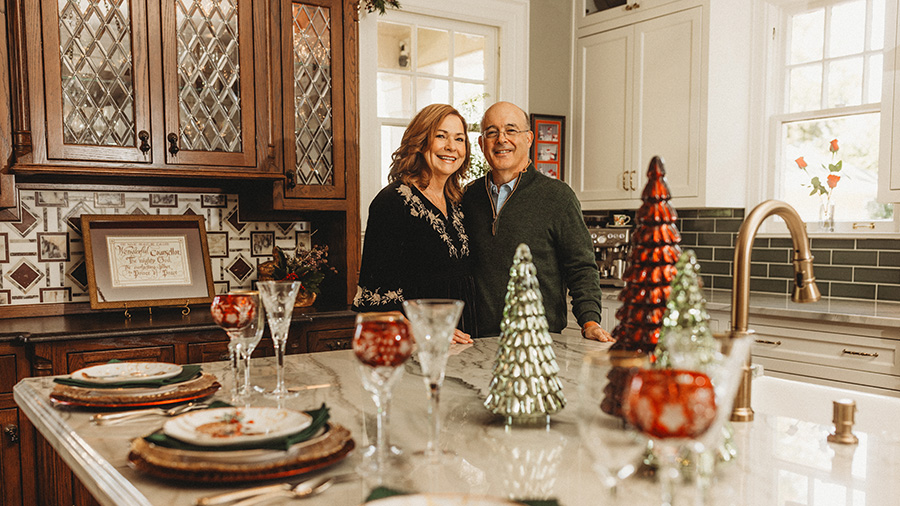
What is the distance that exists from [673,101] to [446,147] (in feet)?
6.47

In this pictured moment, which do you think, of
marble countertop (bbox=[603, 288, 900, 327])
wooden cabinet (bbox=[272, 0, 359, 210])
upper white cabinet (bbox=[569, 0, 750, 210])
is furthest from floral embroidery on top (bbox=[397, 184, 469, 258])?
upper white cabinet (bbox=[569, 0, 750, 210])

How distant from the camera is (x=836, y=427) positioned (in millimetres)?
1036

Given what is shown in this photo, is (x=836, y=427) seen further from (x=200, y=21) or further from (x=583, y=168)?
(x=583, y=168)

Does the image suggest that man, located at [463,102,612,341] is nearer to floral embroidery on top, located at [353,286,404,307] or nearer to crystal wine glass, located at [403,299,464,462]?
floral embroidery on top, located at [353,286,404,307]

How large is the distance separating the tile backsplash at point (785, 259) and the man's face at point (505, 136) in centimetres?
195

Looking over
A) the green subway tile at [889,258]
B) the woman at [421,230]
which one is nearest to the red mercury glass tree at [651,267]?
the woman at [421,230]

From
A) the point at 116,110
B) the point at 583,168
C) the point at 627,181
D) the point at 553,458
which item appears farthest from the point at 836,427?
the point at 583,168

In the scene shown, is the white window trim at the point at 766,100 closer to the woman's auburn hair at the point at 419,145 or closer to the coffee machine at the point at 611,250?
the coffee machine at the point at 611,250

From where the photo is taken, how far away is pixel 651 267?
93 centimetres

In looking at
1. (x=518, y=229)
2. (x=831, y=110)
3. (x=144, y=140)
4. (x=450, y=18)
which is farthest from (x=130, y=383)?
(x=831, y=110)

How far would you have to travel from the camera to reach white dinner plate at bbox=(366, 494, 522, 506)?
28.4 inches

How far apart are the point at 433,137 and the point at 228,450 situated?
1489 mm

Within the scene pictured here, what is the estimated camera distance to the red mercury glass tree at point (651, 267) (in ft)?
3.02

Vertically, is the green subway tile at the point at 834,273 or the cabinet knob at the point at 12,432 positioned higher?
the green subway tile at the point at 834,273
